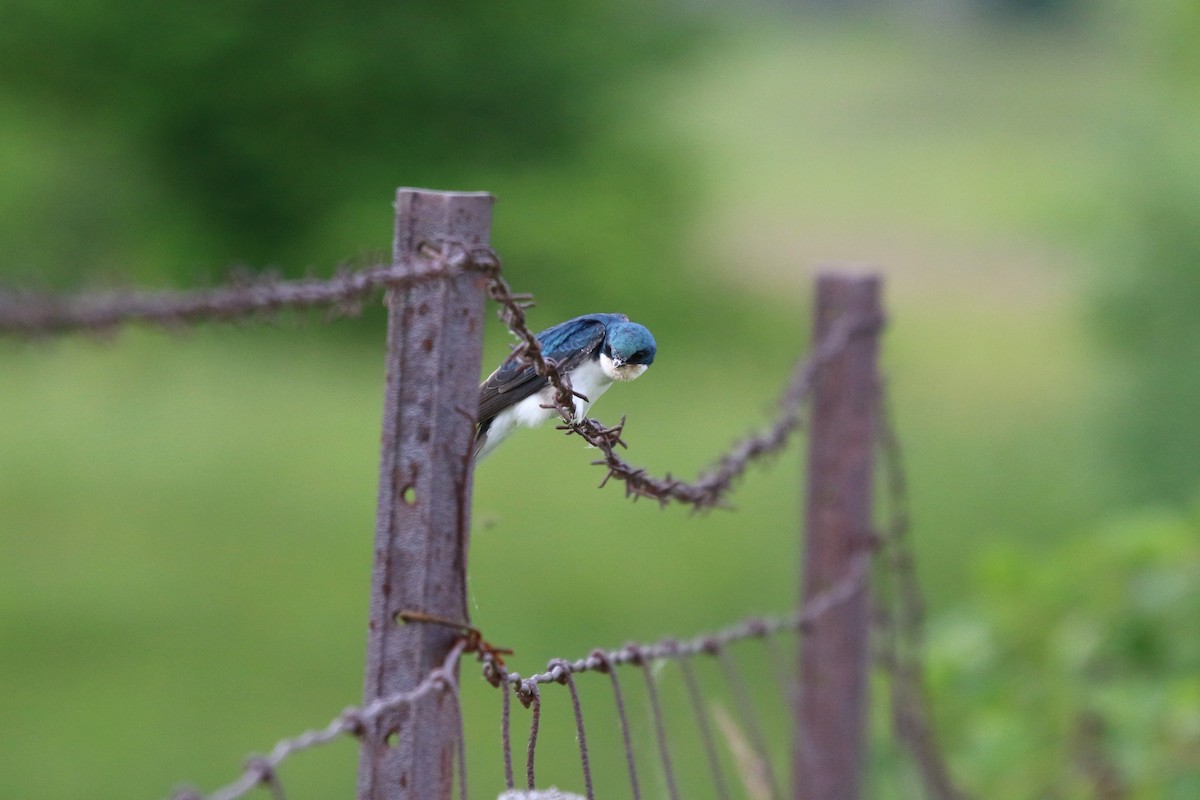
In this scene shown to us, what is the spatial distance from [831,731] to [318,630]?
17.1 ft

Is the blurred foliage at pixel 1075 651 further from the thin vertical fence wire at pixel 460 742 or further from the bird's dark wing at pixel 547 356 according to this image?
the thin vertical fence wire at pixel 460 742

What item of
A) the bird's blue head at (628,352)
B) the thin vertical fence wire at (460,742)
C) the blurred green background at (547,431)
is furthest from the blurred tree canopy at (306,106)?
the thin vertical fence wire at (460,742)

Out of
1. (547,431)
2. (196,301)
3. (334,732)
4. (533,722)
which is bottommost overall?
(334,732)

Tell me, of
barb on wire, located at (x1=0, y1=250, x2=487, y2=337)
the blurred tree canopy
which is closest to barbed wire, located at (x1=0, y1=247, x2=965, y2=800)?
barb on wire, located at (x1=0, y1=250, x2=487, y2=337)

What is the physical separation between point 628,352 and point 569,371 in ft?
0.47

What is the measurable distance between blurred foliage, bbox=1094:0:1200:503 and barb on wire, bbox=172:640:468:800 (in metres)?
4.91

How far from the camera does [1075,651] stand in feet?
14.2

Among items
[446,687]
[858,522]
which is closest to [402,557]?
[446,687]

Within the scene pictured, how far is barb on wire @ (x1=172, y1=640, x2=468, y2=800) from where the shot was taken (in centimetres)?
121

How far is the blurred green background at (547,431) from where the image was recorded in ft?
15.2

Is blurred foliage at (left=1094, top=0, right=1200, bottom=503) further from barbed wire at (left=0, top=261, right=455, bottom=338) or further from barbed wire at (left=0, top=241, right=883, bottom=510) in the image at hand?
barbed wire at (left=0, top=261, right=455, bottom=338)

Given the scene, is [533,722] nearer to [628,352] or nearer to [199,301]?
[628,352]

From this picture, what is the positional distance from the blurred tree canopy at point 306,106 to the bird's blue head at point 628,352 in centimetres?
936

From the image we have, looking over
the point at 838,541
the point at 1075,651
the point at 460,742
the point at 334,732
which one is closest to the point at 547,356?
the point at 460,742
